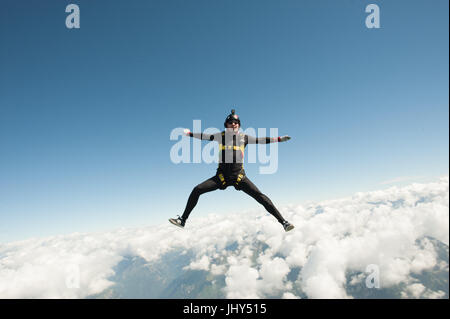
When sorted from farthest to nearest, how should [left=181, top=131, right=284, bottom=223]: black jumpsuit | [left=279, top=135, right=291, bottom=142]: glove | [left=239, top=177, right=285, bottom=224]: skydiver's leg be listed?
[left=279, top=135, right=291, bottom=142]: glove → [left=239, top=177, right=285, bottom=224]: skydiver's leg → [left=181, top=131, right=284, bottom=223]: black jumpsuit

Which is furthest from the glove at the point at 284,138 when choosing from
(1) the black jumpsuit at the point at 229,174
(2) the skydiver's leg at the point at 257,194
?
(2) the skydiver's leg at the point at 257,194

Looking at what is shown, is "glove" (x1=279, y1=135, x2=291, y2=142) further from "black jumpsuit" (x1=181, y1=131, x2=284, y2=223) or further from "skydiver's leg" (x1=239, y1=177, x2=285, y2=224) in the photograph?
"skydiver's leg" (x1=239, y1=177, x2=285, y2=224)

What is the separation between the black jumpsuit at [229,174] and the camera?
5.29 metres

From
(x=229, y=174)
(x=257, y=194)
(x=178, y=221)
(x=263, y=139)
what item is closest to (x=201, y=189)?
(x=229, y=174)

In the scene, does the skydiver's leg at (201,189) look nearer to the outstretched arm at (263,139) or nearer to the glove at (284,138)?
the outstretched arm at (263,139)

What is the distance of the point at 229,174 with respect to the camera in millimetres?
5250

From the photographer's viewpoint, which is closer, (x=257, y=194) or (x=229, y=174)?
(x=229, y=174)

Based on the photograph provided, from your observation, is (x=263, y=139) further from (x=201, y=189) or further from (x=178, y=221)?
(x=178, y=221)

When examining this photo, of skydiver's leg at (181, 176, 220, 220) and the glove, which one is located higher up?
the glove

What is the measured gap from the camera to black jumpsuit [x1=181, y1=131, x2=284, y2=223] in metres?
5.29

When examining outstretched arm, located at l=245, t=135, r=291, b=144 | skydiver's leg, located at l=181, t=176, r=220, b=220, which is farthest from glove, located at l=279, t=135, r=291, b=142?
skydiver's leg, located at l=181, t=176, r=220, b=220

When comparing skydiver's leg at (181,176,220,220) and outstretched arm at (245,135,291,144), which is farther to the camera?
outstretched arm at (245,135,291,144)
